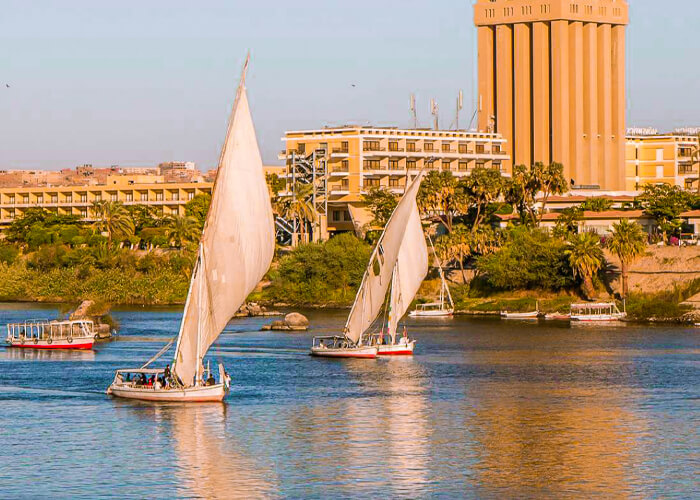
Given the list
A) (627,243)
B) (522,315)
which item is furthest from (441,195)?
(627,243)

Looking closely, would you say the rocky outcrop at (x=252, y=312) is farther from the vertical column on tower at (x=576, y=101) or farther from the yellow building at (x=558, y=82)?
the vertical column on tower at (x=576, y=101)

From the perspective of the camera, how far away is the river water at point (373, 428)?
47750 mm

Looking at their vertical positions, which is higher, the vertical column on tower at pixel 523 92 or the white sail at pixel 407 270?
the vertical column on tower at pixel 523 92

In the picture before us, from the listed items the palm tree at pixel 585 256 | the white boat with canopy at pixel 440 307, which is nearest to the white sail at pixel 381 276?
the palm tree at pixel 585 256

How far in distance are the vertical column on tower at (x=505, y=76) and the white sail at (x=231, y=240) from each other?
437 feet

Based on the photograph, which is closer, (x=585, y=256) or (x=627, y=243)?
(x=627, y=243)

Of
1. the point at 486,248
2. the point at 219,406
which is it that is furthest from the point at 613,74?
the point at 219,406

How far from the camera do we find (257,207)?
6075 cm

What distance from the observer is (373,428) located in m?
58.5

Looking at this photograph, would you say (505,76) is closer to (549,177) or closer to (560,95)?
(560,95)

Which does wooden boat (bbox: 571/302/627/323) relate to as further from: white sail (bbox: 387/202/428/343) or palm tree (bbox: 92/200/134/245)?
palm tree (bbox: 92/200/134/245)

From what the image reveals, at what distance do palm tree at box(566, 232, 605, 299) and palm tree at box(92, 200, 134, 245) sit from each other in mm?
72543

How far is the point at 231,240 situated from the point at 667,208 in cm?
9247

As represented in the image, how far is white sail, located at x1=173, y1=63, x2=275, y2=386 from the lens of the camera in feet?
196
